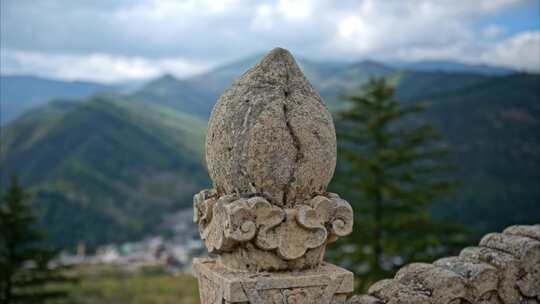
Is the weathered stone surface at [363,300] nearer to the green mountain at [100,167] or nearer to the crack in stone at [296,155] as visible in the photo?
the crack in stone at [296,155]

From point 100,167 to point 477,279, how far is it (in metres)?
106

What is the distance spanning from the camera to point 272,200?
4062 mm

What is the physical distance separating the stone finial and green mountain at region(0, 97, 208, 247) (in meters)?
75.5

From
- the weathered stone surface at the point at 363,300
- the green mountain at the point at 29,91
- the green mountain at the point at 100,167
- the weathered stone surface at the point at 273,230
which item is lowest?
the green mountain at the point at 100,167

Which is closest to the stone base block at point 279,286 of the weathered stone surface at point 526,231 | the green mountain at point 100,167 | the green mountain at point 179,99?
the weathered stone surface at point 526,231

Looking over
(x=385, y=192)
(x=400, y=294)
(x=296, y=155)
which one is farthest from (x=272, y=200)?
(x=385, y=192)

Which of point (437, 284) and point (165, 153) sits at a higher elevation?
point (437, 284)

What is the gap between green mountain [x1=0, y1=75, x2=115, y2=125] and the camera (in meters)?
32.8

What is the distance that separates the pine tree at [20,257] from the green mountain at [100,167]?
5550cm

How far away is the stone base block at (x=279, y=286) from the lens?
379 cm

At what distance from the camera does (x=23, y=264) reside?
70.6 feet

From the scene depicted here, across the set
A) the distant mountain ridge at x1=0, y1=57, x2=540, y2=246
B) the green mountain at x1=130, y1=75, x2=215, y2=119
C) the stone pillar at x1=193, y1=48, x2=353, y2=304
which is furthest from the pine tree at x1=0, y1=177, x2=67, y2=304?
the green mountain at x1=130, y1=75, x2=215, y2=119

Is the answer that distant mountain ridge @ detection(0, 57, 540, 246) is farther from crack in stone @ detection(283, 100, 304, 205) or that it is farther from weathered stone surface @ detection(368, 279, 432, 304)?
crack in stone @ detection(283, 100, 304, 205)

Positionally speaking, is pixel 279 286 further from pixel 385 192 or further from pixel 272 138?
pixel 385 192
